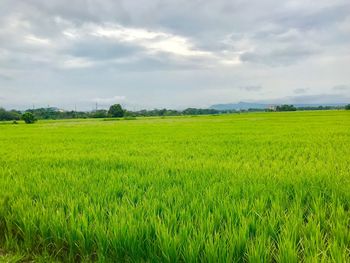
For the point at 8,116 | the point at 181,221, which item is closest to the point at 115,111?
the point at 8,116

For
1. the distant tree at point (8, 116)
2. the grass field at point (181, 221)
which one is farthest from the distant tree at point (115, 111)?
the grass field at point (181, 221)

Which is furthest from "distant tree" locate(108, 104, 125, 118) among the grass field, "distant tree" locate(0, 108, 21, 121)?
the grass field

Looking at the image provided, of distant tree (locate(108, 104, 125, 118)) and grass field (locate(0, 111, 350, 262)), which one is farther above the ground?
distant tree (locate(108, 104, 125, 118))

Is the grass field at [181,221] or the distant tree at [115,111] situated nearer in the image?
the grass field at [181,221]

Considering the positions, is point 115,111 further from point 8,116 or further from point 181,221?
point 181,221

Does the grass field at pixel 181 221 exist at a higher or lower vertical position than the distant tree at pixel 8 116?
lower

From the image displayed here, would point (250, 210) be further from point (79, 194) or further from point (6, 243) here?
point (6, 243)

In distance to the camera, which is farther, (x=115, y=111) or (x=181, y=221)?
(x=115, y=111)

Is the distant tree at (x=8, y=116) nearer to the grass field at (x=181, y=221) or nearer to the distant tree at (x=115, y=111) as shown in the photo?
the distant tree at (x=115, y=111)

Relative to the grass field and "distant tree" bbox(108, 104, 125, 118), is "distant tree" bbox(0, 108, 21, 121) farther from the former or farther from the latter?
the grass field

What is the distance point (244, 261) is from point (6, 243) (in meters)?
2.46

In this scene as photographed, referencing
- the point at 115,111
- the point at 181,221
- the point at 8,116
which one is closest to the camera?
the point at 181,221

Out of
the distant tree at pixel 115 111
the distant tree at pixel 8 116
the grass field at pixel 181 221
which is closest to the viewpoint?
the grass field at pixel 181 221

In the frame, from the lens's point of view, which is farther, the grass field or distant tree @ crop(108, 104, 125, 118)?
distant tree @ crop(108, 104, 125, 118)
